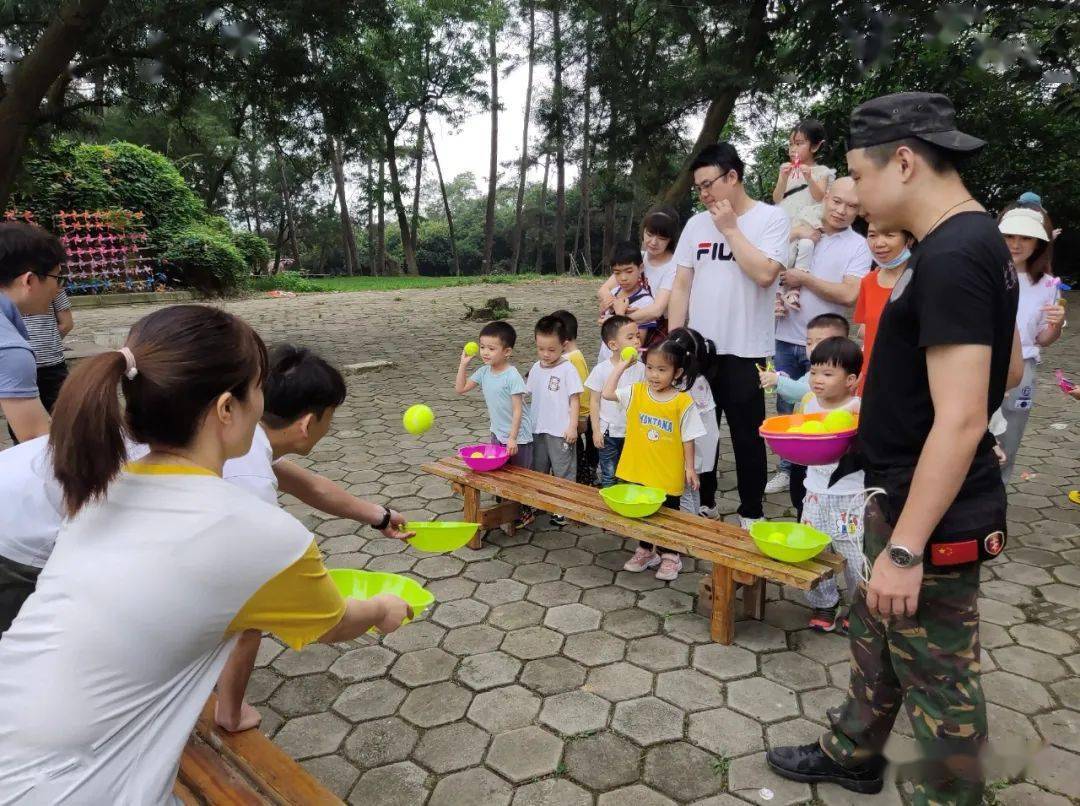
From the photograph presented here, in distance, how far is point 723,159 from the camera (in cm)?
358

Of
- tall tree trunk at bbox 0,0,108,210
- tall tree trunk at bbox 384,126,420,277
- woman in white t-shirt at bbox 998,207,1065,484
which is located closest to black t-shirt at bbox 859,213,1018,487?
woman in white t-shirt at bbox 998,207,1065,484

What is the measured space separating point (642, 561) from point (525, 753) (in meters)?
1.51

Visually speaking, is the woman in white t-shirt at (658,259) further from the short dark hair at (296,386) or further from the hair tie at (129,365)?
the hair tie at (129,365)

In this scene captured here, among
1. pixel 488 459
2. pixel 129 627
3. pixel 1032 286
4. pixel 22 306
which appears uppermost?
pixel 1032 286

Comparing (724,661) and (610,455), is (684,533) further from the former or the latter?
(610,455)

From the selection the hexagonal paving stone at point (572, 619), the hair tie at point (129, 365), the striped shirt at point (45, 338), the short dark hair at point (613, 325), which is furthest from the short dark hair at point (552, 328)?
the hair tie at point (129, 365)

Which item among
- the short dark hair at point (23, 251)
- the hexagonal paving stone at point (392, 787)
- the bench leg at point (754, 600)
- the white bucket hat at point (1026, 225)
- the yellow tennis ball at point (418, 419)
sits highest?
the white bucket hat at point (1026, 225)

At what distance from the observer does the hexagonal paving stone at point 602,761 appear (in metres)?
2.36

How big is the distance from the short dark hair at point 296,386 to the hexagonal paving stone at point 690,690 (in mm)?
1759

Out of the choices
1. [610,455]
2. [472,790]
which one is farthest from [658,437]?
[472,790]

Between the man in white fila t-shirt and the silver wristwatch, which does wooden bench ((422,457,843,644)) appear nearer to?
the man in white fila t-shirt

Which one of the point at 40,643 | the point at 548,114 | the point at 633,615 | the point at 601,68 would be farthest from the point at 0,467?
the point at 548,114

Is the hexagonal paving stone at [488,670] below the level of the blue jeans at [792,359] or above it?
below

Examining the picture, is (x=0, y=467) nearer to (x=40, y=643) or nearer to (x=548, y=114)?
(x=40, y=643)
